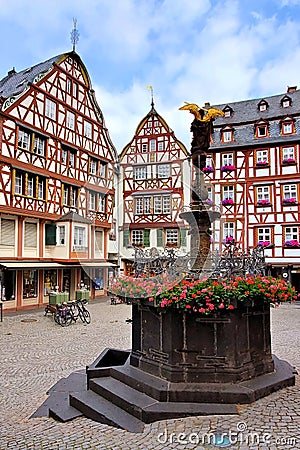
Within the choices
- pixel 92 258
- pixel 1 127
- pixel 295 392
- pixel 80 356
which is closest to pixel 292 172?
pixel 92 258

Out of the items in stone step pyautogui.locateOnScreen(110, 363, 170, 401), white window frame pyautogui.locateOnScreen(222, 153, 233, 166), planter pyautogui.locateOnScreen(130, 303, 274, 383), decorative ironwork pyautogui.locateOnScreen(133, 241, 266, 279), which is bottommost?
stone step pyautogui.locateOnScreen(110, 363, 170, 401)

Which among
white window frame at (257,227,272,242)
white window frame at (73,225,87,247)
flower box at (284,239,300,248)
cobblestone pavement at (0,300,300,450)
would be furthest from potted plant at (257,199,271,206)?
cobblestone pavement at (0,300,300,450)

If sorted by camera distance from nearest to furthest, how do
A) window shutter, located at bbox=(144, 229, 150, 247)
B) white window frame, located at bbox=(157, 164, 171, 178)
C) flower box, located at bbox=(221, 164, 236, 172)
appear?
window shutter, located at bbox=(144, 229, 150, 247)
white window frame, located at bbox=(157, 164, 171, 178)
flower box, located at bbox=(221, 164, 236, 172)

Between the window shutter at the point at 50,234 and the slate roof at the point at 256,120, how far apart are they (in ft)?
40.4

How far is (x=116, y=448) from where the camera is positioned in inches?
167

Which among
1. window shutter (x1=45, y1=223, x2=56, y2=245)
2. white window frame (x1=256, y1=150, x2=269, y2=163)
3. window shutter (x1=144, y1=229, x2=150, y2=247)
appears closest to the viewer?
window shutter (x1=144, y1=229, x2=150, y2=247)

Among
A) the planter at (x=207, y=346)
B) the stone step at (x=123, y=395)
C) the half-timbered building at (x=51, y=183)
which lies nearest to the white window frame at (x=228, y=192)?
the half-timbered building at (x=51, y=183)

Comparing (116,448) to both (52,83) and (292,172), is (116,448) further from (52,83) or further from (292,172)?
(292,172)

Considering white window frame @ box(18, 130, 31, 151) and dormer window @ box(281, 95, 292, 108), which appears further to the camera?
dormer window @ box(281, 95, 292, 108)

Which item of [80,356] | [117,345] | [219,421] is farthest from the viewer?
[117,345]

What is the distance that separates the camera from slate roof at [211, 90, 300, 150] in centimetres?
2644

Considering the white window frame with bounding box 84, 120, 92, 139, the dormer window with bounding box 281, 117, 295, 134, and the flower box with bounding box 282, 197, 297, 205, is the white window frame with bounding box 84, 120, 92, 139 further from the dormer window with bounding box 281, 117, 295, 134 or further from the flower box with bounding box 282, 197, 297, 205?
the flower box with bounding box 282, 197, 297, 205

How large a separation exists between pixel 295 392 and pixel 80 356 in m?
5.59

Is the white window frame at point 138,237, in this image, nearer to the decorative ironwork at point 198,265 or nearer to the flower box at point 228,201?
the decorative ironwork at point 198,265
